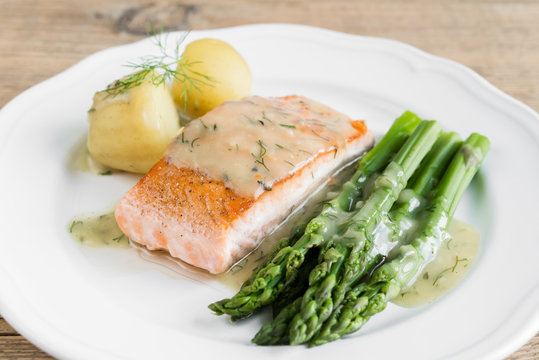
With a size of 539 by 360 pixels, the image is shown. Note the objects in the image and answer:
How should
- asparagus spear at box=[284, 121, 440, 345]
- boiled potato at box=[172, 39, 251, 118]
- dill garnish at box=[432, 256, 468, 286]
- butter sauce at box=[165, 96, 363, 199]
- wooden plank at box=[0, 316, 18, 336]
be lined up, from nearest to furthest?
asparagus spear at box=[284, 121, 440, 345], wooden plank at box=[0, 316, 18, 336], dill garnish at box=[432, 256, 468, 286], butter sauce at box=[165, 96, 363, 199], boiled potato at box=[172, 39, 251, 118]

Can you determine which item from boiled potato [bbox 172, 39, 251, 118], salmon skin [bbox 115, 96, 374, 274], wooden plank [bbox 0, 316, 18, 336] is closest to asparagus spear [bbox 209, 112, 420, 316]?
salmon skin [bbox 115, 96, 374, 274]

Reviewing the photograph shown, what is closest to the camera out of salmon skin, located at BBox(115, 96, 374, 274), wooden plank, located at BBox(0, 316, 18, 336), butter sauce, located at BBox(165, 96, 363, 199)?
wooden plank, located at BBox(0, 316, 18, 336)

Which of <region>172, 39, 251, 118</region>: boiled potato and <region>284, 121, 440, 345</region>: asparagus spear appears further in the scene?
<region>172, 39, 251, 118</region>: boiled potato

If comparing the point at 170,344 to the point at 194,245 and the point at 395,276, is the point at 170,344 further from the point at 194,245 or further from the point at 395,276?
the point at 395,276

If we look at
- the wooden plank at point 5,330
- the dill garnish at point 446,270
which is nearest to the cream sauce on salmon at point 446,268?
the dill garnish at point 446,270

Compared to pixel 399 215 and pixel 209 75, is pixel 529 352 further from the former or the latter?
pixel 209 75

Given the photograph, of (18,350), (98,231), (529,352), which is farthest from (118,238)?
Answer: (529,352)

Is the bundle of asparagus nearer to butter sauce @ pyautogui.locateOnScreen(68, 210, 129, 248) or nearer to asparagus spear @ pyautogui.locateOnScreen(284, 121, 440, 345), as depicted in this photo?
asparagus spear @ pyautogui.locateOnScreen(284, 121, 440, 345)

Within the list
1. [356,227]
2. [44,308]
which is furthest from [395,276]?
[44,308]
